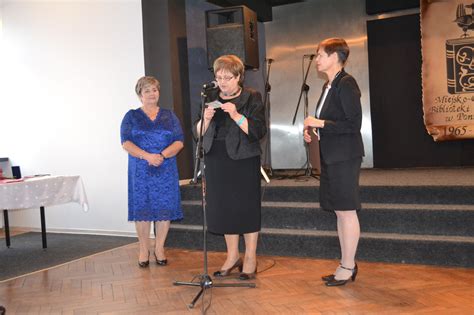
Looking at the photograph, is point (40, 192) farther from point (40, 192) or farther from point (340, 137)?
point (340, 137)

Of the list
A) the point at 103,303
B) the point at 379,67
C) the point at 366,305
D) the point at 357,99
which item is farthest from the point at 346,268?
the point at 379,67

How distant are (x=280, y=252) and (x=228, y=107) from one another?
6.01ft

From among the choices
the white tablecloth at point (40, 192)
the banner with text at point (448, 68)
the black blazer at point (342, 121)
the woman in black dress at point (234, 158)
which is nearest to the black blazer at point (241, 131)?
the woman in black dress at point (234, 158)

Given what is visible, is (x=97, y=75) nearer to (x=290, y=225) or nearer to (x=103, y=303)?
(x=290, y=225)

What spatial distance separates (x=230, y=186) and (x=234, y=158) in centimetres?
21

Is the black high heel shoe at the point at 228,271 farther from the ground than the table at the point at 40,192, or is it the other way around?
A: the table at the point at 40,192

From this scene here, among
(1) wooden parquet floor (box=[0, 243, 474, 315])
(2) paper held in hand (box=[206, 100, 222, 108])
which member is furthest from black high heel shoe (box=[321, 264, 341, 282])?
(2) paper held in hand (box=[206, 100, 222, 108])

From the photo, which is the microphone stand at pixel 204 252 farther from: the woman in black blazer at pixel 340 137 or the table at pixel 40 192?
the table at pixel 40 192

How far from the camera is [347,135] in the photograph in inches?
129

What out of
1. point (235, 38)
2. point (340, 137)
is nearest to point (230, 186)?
point (340, 137)

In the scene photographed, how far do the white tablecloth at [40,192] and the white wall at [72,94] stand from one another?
68 centimetres

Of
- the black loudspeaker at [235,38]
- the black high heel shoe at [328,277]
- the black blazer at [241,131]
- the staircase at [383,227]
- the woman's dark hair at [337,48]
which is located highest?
the black loudspeaker at [235,38]

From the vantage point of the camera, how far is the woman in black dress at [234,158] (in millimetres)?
3389

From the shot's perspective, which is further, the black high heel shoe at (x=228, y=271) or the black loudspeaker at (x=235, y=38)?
the black loudspeaker at (x=235, y=38)
